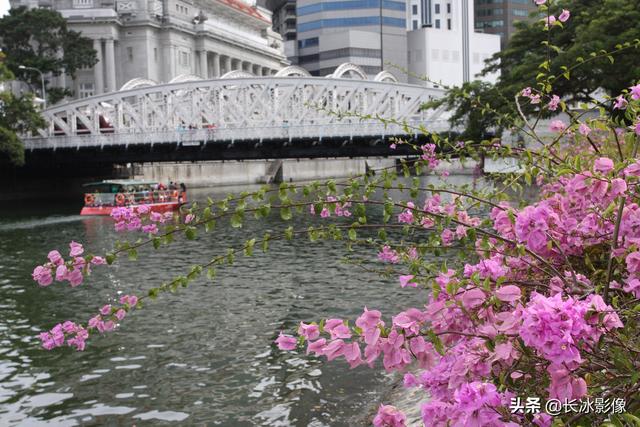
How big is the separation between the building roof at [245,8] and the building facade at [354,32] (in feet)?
39.2

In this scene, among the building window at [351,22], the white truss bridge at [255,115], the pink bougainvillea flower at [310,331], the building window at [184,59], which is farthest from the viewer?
the building window at [351,22]

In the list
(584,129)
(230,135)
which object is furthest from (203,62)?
(584,129)

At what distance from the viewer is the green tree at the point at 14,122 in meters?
56.0

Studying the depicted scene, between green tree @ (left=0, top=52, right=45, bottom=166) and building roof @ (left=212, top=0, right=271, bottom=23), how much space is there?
279 feet

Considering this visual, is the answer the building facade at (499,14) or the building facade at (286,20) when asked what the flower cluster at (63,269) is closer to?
the building facade at (286,20)

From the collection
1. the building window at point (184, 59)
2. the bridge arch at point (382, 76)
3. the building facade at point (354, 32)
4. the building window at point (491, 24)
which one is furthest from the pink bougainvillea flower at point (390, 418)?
the building window at point (491, 24)

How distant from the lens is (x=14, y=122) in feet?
196

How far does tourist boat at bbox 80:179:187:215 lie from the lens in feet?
167

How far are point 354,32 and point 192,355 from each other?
129904mm

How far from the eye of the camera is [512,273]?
5.34 metres

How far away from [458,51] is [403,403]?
473 feet

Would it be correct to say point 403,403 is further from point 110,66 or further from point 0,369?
point 110,66

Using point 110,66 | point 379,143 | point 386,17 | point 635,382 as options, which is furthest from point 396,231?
point 386,17

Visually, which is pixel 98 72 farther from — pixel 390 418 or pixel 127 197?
pixel 390 418
